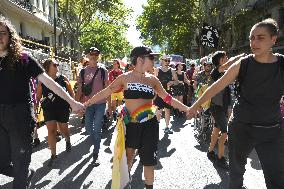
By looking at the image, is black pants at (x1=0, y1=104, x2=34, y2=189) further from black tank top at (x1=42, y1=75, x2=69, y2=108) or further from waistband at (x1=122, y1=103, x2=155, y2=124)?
black tank top at (x1=42, y1=75, x2=69, y2=108)

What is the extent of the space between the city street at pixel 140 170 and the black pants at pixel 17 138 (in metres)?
1.67

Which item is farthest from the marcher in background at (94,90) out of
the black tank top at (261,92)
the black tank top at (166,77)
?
the black tank top at (261,92)

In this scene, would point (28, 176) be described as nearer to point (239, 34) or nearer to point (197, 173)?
point (197, 173)

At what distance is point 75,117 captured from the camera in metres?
Answer: 12.7

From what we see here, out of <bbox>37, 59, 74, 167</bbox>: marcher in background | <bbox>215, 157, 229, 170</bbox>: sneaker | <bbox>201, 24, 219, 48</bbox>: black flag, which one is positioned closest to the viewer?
<bbox>215, 157, 229, 170</bbox>: sneaker

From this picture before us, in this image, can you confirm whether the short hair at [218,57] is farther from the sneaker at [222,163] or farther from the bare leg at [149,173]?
the bare leg at [149,173]

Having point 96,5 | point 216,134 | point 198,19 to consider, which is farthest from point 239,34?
point 216,134

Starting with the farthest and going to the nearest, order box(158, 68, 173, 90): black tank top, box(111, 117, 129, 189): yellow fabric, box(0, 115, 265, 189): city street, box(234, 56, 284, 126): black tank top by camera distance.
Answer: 1. box(158, 68, 173, 90): black tank top
2. box(0, 115, 265, 189): city street
3. box(111, 117, 129, 189): yellow fabric
4. box(234, 56, 284, 126): black tank top

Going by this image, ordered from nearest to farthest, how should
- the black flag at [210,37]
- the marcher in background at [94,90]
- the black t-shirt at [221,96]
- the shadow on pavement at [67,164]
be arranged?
1. the shadow on pavement at [67,164]
2. the black t-shirt at [221,96]
3. the marcher in background at [94,90]
4. the black flag at [210,37]

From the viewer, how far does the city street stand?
18.2ft

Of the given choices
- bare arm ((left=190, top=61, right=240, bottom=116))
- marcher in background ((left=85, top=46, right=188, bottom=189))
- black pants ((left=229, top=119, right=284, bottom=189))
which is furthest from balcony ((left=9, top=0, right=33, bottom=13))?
black pants ((left=229, top=119, right=284, bottom=189))

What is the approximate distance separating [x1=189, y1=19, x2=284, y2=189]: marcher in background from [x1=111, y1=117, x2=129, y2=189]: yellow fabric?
1.23m

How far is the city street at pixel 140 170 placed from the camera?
554 cm

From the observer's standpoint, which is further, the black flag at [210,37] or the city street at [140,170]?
the black flag at [210,37]
